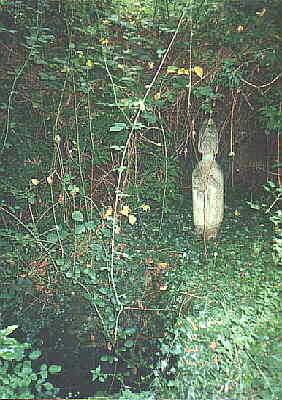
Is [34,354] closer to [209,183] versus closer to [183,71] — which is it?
[209,183]

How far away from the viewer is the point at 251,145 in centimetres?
161

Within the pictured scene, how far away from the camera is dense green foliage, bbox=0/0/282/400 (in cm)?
156

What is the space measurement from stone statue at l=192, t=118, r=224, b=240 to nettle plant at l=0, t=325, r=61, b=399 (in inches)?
23.0

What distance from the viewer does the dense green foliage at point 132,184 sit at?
156cm

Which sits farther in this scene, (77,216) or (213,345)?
(77,216)

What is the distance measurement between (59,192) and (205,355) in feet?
2.06

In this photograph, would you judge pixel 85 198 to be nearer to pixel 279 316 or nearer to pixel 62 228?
pixel 62 228

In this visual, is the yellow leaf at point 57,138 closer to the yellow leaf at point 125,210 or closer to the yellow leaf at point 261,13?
the yellow leaf at point 125,210

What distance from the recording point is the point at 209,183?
5.32ft

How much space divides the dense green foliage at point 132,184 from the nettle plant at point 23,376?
13mm

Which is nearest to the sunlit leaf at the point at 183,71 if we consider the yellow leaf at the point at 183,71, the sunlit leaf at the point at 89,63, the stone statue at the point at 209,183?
the yellow leaf at the point at 183,71

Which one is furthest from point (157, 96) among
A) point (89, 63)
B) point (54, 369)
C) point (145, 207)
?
point (54, 369)

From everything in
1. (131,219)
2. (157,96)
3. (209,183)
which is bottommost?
(131,219)

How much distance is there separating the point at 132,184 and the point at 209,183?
225 mm
